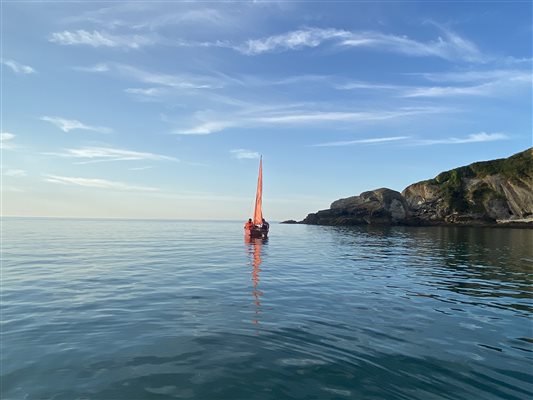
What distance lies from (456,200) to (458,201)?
74 centimetres

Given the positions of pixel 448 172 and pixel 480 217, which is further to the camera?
pixel 448 172

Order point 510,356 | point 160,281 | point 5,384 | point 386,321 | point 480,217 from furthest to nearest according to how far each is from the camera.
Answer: point 480,217 < point 160,281 < point 386,321 < point 510,356 < point 5,384

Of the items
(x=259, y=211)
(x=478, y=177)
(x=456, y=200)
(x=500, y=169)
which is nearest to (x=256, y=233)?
(x=259, y=211)

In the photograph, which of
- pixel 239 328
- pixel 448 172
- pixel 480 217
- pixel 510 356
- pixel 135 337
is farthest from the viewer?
pixel 448 172

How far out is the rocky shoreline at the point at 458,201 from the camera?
100m

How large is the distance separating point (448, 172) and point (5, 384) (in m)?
142

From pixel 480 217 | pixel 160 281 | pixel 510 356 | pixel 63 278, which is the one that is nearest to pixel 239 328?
pixel 510 356

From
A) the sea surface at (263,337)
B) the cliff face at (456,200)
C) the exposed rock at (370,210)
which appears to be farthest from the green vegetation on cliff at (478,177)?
the sea surface at (263,337)

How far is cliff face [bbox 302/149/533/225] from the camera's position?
332ft

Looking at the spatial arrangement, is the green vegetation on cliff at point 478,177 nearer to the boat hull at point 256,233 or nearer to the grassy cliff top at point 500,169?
the grassy cliff top at point 500,169

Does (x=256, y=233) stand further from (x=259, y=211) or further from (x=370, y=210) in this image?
(x=370, y=210)

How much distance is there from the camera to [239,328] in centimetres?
1075

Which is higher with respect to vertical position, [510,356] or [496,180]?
[496,180]

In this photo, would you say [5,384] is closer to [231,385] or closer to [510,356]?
[231,385]
